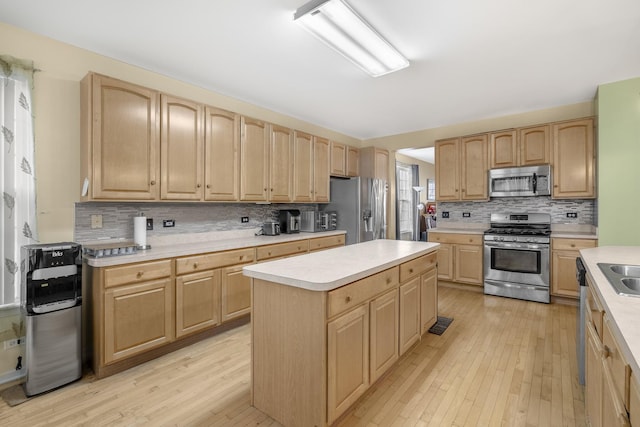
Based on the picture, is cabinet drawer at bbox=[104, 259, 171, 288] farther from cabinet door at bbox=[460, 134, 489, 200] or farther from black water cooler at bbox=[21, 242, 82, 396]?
cabinet door at bbox=[460, 134, 489, 200]

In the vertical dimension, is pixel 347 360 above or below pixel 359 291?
below

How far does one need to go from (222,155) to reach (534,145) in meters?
3.96

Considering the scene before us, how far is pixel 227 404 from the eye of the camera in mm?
1954

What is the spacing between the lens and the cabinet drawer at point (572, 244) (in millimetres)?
3600

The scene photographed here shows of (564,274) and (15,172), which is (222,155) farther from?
(564,274)

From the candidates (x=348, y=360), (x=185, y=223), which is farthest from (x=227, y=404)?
(x=185, y=223)

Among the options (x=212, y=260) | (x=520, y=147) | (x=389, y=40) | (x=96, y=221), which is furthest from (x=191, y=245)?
(x=520, y=147)

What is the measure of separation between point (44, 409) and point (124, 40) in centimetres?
266

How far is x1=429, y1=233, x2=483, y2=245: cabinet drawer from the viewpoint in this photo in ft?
14.3

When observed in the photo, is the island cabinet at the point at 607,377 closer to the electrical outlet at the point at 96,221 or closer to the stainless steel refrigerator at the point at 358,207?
the electrical outlet at the point at 96,221

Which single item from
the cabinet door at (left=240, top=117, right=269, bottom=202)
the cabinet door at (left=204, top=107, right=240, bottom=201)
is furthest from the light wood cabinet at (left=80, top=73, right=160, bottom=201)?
the cabinet door at (left=240, top=117, right=269, bottom=202)

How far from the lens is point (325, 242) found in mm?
4281

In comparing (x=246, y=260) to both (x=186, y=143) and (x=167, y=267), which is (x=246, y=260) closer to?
(x=167, y=267)

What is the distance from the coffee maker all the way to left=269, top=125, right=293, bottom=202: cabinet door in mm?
233
